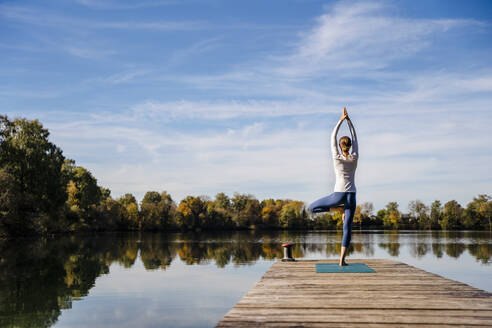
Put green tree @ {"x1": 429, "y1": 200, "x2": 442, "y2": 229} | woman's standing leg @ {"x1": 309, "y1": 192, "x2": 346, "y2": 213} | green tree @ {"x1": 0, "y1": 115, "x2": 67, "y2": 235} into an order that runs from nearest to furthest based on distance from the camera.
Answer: woman's standing leg @ {"x1": 309, "y1": 192, "x2": 346, "y2": 213}
green tree @ {"x1": 0, "y1": 115, "x2": 67, "y2": 235}
green tree @ {"x1": 429, "y1": 200, "x2": 442, "y2": 229}

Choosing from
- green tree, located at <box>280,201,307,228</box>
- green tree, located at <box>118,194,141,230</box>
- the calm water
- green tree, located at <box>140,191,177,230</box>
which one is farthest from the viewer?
green tree, located at <box>280,201,307,228</box>

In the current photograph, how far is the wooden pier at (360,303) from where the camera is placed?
12.9 ft

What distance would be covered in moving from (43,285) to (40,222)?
98.0 feet

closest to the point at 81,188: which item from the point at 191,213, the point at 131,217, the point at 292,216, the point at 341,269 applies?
the point at 131,217

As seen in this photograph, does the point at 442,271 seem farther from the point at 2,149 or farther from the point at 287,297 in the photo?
the point at 2,149

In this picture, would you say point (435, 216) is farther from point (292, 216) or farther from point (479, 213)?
point (292, 216)

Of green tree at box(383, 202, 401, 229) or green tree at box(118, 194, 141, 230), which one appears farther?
green tree at box(383, 202, 401, 229)

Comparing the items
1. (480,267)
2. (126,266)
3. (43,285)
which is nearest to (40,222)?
(126,266)

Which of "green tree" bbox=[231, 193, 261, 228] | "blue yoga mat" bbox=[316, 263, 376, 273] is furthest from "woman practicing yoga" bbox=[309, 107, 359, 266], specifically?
"green tree" bbox=[231, 193, 261, 228]

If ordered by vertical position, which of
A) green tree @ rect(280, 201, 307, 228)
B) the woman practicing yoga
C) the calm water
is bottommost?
the calm water

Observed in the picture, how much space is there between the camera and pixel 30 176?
146ft

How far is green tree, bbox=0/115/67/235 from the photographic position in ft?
138

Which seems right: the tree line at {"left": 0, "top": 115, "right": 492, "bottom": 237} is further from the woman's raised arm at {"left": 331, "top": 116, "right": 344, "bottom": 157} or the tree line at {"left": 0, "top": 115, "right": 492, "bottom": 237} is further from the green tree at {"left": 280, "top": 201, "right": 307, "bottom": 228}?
the woman's raised arm at {"left": 331, "top": 116, "right": 344, "bottom": 157}

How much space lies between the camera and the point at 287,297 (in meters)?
5.13
